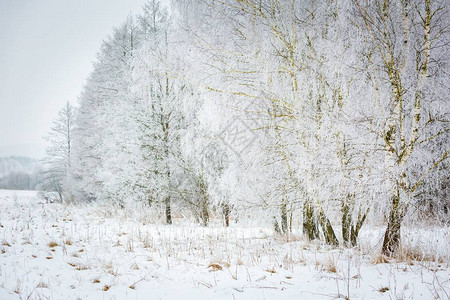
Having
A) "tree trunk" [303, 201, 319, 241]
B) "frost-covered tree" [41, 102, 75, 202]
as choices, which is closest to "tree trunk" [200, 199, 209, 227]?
"tree trunk" [303, 201, 319, 241]

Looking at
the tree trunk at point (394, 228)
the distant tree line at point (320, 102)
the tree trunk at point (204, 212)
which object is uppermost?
the distant tree line at point (320, 102)

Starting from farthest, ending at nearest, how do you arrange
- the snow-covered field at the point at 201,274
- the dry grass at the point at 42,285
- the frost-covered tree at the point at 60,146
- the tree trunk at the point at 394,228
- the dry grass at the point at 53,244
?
the frost-covered tree at the point at 60,146, the dry grass at the point at 53,244, the tree trunk at the point at 394,228, the dry grass at the point at 42,285, the snow-covered field at the point at 201,274

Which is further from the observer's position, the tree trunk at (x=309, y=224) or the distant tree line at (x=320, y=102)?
the tree trunk at (x=309, y=224)

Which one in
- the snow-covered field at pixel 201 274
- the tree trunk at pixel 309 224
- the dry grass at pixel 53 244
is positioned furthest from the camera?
the tree trunk at pixel 309 224

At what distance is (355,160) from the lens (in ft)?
11.1

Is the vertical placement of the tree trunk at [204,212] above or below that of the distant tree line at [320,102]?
below

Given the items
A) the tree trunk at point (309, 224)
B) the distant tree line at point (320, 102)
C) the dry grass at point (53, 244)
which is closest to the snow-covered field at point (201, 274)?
the dry grass at point (53, 244)

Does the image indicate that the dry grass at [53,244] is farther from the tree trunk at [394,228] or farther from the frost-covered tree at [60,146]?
the frost-covered tree at [60,146]

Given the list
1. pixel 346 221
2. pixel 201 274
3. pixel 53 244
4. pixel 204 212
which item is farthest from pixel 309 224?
pixel 53 244

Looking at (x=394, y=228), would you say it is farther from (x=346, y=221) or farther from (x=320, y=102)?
(x=320, y=102)

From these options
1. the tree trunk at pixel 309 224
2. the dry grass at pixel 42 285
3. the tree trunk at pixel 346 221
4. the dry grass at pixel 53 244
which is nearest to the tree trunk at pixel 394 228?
the tree trunk at pixel 346 221

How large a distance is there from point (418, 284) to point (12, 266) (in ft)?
14.5

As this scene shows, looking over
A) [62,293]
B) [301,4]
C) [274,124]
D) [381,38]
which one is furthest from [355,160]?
[62,293]

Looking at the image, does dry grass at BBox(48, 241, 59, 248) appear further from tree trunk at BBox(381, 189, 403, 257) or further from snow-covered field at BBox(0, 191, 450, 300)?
tree trunk at BBox(381, 189, 403, 257)
